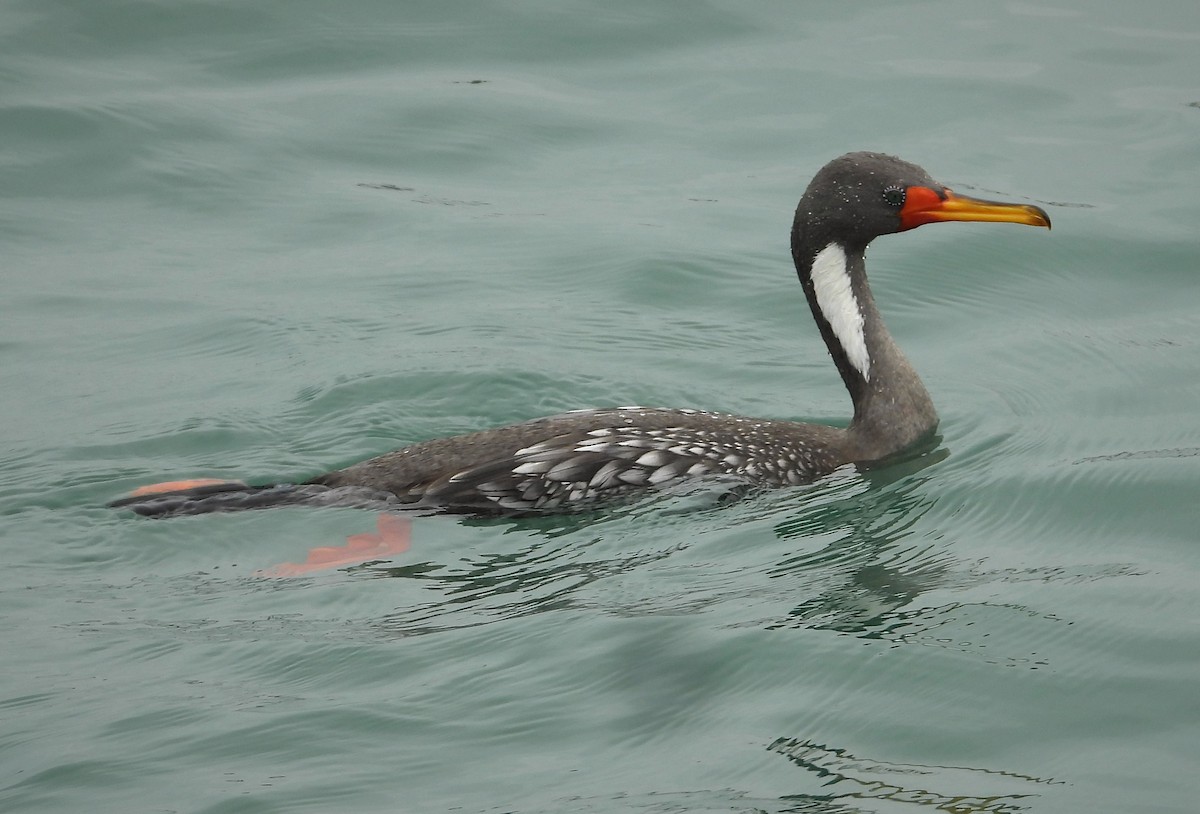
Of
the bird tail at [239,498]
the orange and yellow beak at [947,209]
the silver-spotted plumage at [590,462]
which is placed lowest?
the bird tail at [239,498]

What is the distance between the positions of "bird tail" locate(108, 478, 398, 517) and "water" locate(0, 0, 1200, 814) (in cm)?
12

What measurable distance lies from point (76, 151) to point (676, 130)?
4543mm

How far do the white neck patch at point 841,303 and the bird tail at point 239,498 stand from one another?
2.35 m

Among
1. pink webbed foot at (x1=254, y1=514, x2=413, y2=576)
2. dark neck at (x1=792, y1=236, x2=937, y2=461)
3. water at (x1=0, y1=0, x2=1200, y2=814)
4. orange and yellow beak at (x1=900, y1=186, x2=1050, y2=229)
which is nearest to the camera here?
water at (x1=0, y1=0, x2=1200, y2=814)

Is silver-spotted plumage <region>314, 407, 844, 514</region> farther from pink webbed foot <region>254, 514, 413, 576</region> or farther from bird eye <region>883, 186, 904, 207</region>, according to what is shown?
bird eye <region>883, 186, 904, 207</region>

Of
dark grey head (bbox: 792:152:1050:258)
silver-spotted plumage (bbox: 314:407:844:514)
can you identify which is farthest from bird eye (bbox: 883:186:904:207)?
silver-spotted plumage (bbox: 314:407:844:514)

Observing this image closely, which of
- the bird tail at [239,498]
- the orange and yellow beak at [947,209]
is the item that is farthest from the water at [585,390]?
the orange and yellow beak at [947,209]

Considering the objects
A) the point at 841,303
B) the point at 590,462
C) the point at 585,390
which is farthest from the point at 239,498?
the point at 841,303

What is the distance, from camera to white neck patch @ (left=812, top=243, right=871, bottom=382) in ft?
26.0

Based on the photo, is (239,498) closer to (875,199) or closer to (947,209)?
(875,199)

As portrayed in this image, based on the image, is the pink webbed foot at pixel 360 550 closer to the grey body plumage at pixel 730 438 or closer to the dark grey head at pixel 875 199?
the grey body plumage at pixel 730 438

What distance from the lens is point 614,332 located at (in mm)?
9641

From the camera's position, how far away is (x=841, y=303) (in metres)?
7.95

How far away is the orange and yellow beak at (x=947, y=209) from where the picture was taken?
756 cm
